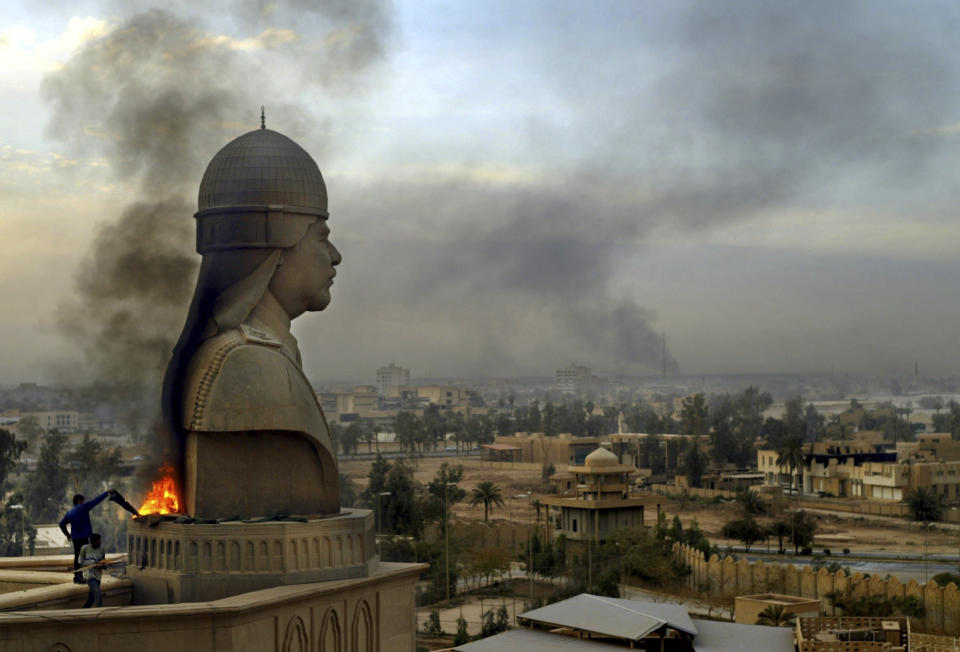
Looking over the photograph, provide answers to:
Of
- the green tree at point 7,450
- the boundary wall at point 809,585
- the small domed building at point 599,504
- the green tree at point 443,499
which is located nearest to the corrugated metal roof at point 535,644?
the boundary wall at point 809,585

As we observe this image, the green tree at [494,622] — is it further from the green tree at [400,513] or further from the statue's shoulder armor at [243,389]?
the statue's shoulder armor at [243,389]

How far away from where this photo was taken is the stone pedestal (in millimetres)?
18688

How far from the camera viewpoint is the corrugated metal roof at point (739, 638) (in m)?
23.1

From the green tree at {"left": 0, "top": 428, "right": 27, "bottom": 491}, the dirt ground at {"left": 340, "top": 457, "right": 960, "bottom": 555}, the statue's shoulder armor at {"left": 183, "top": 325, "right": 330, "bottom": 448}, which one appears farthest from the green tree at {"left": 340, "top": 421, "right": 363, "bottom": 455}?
the statue's shoulder armor at {"left": 183, "top": 325, "right": 330, "bottom": 448}

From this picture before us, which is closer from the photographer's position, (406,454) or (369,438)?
(406,454)

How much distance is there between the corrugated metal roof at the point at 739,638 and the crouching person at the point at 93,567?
10.4 m

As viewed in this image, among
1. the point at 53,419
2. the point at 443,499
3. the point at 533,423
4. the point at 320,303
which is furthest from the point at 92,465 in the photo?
the point at 533,423

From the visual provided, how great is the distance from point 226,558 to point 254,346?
3280mm

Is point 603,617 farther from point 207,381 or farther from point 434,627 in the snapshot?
point 434,627

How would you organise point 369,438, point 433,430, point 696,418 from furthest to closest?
point 433,430, point 369,438, point 696,418

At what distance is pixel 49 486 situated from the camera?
63.3 m

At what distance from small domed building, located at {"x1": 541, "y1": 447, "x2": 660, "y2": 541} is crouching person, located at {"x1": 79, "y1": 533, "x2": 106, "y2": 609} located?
1337 inches

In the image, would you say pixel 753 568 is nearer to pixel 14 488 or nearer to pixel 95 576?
pixel 95 576

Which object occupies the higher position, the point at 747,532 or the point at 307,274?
the point at 307,274
